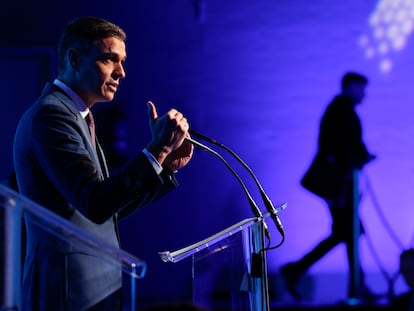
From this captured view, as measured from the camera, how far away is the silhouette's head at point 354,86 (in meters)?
5.71

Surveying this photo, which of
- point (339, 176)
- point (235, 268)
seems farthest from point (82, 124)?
Result: point (339, 176)

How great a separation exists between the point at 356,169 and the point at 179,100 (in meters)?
1.38

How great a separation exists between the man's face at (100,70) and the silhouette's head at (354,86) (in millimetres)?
3892

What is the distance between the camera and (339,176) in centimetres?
566

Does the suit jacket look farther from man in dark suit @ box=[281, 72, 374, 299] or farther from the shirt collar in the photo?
man in dark suit @ box=[281, 72, 374, 299]

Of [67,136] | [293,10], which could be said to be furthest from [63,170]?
[293,10]

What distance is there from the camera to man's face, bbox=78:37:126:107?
1.98 meters

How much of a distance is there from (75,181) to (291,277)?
4119 millimetres

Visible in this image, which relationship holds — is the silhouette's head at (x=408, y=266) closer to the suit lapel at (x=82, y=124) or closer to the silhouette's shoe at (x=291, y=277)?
the silhouette's shoe at (x=291, y=277)

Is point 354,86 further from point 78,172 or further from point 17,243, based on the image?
point 17,243

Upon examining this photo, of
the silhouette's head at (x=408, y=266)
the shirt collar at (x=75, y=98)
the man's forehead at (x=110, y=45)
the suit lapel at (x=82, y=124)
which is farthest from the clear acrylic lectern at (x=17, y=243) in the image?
the silhouette's head at (x=408, y=266)

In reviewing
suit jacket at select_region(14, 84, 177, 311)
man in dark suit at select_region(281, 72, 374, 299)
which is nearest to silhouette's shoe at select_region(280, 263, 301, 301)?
man in dark suit at select_region(281, 72, 374, 299)

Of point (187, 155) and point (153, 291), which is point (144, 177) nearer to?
point (187, 155)

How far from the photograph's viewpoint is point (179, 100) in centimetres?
573
